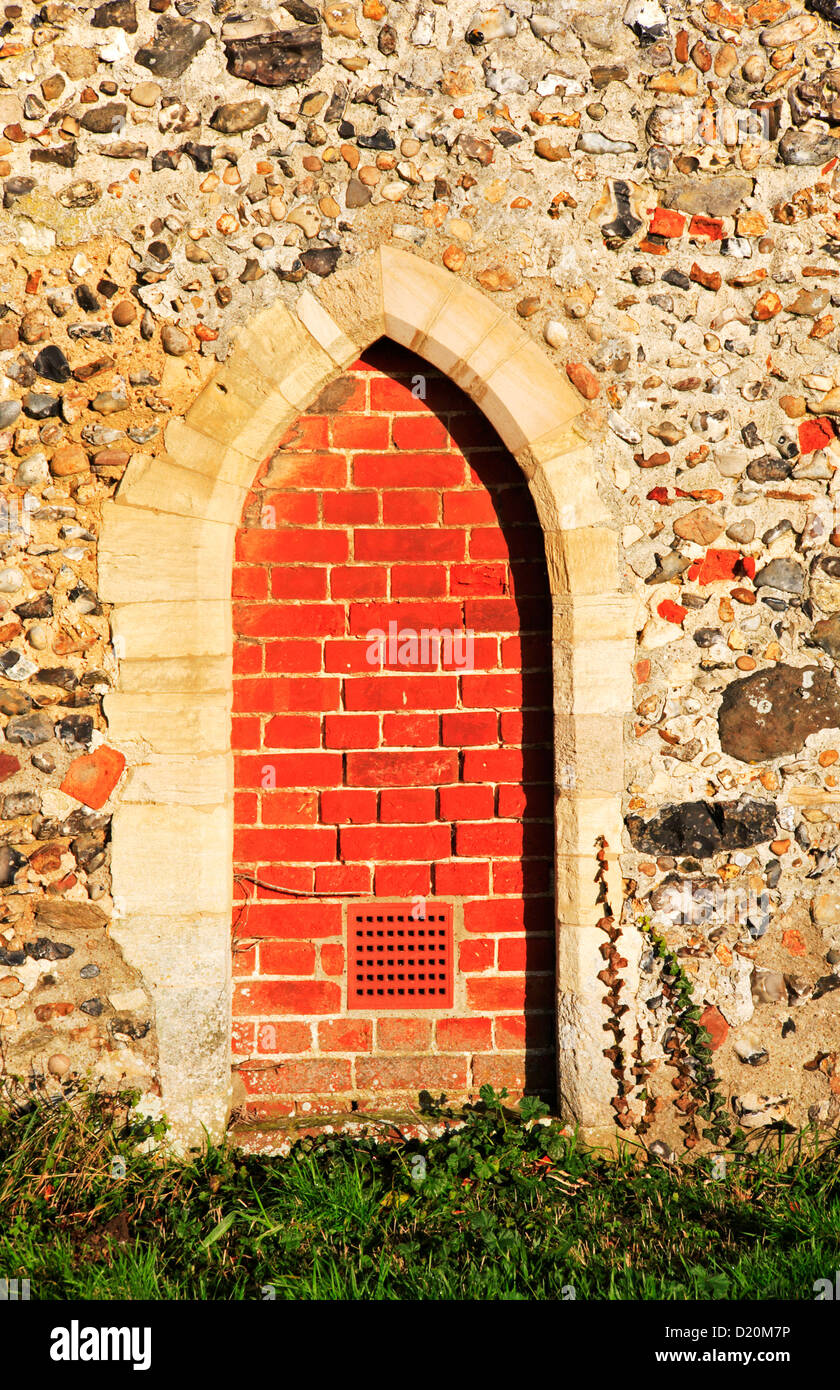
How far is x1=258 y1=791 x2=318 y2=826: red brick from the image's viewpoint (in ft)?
10.6

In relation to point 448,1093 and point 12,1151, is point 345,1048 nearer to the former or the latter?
point 448,1093

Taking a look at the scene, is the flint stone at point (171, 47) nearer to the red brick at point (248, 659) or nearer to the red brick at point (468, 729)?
the red brick at point (248, 659)

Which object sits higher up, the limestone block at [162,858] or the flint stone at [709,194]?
the flint stone at [709,194]

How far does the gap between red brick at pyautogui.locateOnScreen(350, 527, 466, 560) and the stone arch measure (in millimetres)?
368

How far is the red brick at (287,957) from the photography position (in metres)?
3.24

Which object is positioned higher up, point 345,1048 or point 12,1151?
point 345,1048

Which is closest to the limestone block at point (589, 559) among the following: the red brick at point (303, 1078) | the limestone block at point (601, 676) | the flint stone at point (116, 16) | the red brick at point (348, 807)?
the limestone block at point (601, 676)

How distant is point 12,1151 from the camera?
9.33 feet

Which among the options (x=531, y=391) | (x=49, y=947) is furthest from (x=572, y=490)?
(x=49, y=947)

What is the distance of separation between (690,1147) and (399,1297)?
1.13m

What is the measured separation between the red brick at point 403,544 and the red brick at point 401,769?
668 mm

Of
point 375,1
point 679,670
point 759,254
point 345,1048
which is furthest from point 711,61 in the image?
point 345,1048

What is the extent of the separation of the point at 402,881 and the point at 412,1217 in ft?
3.30

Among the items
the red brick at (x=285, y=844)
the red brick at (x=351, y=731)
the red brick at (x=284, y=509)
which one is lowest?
the red brick at (x=285, y=844)
